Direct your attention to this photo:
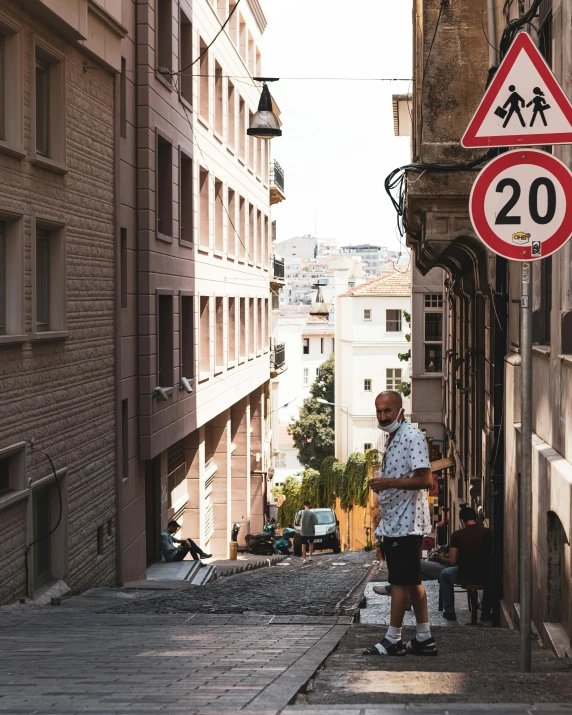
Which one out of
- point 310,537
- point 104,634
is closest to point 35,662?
point 104,634

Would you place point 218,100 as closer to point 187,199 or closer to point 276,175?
point 187,199

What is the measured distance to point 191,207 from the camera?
27359 mm

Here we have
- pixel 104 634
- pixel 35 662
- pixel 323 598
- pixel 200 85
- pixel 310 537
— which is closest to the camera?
pixel 35 662

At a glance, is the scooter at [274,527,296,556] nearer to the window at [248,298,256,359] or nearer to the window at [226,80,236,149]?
the window at [248,298,256,359]

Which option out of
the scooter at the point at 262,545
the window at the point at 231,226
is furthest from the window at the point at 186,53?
the scooter at the point at 262,545

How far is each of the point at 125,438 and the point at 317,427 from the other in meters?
64.0

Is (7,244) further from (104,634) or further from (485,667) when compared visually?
(485,667)

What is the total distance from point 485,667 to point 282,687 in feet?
4.98

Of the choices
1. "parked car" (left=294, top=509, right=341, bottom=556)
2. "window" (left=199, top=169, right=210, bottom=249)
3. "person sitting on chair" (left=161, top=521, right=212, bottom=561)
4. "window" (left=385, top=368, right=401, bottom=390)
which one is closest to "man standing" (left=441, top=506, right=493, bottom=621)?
"person sitting on chair" (left=161, top=521, right=212, bottom=561)

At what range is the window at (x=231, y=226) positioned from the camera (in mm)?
34000

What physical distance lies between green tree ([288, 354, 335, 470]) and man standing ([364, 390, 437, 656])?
7658cm

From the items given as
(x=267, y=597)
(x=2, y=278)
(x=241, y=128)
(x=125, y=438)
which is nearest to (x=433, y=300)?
(x=241, y=128)

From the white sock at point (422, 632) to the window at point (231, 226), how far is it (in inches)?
1067

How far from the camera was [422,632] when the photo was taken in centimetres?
714
